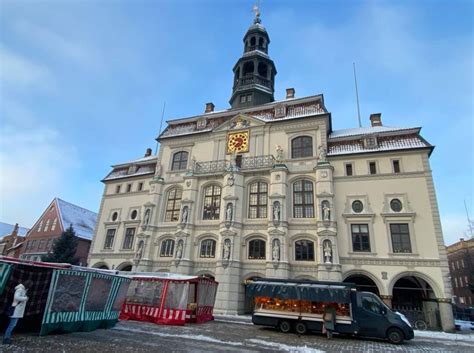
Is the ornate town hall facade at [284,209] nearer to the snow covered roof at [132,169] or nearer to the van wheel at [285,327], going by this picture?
the snow covered roof at [132,169]

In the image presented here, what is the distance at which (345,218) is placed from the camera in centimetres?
2303

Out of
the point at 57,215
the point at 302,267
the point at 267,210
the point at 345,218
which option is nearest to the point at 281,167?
the point at 267,210

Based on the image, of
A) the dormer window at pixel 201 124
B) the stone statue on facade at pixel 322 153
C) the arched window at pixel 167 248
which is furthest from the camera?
the dormer window at pixel 201 124

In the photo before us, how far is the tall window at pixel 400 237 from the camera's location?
21094 mm

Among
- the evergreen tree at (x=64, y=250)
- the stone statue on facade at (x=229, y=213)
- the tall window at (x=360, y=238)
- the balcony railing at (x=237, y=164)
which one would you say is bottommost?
the evergreen tree at (x=64, y=250)

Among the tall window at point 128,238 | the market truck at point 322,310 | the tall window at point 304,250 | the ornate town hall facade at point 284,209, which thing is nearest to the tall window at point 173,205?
the ornate town hall facade at point 284,209

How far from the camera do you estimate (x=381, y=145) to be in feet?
79.8

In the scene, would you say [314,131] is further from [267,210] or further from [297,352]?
[297,352]

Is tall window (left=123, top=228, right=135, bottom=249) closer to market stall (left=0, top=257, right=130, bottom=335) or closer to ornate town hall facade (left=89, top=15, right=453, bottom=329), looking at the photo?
ornate town hall facade (left=89, top=15, right=453, bottom=329)

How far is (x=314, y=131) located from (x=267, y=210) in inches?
340

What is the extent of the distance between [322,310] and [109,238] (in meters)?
24.6

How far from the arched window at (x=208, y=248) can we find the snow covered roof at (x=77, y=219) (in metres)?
23.3

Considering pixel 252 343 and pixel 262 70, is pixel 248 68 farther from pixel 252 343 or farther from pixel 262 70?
pixel 252 343

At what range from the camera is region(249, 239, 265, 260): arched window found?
78.5 feet
